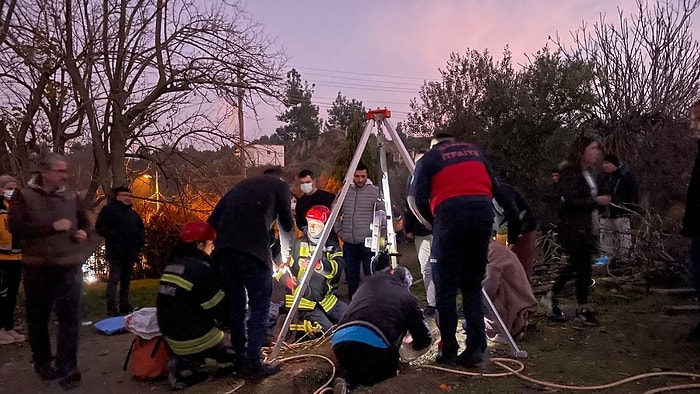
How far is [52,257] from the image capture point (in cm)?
479

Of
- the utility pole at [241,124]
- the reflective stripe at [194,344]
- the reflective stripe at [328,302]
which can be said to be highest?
the utility pole at [241,124]

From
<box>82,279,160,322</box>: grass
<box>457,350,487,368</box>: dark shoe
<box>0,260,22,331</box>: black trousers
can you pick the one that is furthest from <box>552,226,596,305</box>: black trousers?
<box>0,260,22,331</box>: black trousers

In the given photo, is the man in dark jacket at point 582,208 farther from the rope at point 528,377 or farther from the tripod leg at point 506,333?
the rope at point 528,377

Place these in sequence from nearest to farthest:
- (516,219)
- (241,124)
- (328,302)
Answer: (516,219), (328,302), (241,124)

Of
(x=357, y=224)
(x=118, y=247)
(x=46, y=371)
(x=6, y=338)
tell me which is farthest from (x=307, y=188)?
(x=46, y=371)

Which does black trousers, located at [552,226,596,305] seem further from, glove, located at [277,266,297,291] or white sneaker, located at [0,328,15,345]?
white sneaker, located at [0,328,15,345]

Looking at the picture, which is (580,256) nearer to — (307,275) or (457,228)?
(457,228)

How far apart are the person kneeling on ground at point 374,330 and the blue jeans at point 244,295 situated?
2.42ft

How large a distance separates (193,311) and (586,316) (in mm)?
3900

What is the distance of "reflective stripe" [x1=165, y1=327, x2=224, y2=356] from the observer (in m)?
4.57

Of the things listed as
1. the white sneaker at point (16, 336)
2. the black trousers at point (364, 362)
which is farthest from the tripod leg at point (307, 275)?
the white sneaker at point (16, 336)

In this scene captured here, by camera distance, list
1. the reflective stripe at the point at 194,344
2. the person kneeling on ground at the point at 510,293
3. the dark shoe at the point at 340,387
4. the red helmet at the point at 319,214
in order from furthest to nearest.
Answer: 1. the red helmet at the point at 319,214
2. the person kneeling on ground at the point at 510,293
3. the reflective stripe at the point at 194,344
4. the dark shoe at the point at 340,387

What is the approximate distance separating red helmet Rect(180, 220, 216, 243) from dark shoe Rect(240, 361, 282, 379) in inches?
41.3

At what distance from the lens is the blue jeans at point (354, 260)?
23.0 ft
